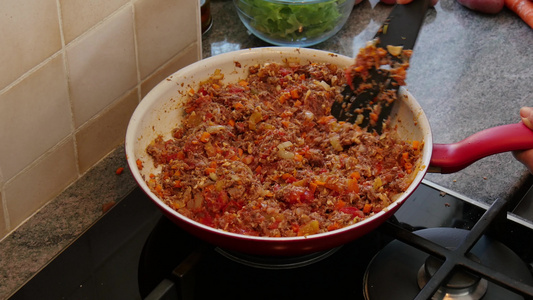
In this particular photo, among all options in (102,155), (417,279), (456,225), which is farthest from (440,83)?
(102,155)

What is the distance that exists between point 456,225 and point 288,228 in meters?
0.33

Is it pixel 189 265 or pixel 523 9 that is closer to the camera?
pixel 189 265

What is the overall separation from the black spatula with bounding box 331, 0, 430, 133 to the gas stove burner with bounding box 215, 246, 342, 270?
0.82 feet

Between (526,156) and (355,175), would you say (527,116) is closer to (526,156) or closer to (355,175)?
(526,156)

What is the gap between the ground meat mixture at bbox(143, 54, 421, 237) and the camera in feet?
3.06

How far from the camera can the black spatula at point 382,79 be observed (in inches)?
40.3

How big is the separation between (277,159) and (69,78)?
0.35m

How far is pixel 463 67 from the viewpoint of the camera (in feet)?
4.74

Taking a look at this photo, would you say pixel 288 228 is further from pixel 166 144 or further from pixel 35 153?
pixel 35 153

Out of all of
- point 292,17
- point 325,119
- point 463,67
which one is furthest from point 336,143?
point 463,67

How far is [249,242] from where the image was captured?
84 centimetres

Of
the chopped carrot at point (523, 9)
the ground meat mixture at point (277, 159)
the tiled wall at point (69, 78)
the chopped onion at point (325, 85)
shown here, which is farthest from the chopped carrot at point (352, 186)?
the chopped carrot at point (523, 9)

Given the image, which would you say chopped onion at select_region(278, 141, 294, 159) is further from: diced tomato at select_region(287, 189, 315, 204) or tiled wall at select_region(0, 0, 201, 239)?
tiled wall at select_region(0, 0, 201, 239)

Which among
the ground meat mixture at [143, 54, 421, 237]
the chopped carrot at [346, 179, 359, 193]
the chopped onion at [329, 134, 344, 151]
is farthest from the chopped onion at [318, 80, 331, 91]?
the chopped carrot at [346, 179, 359, 193]
